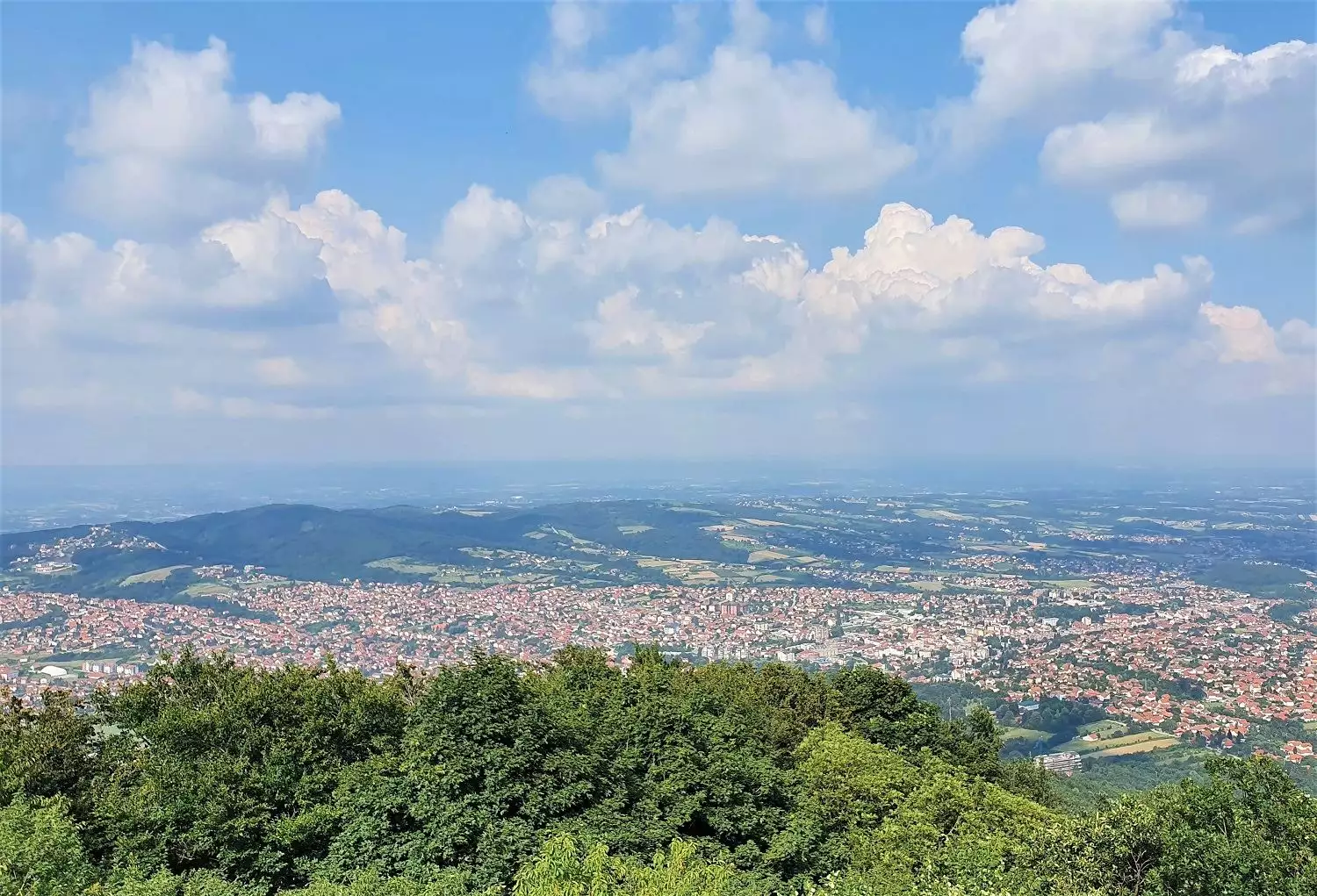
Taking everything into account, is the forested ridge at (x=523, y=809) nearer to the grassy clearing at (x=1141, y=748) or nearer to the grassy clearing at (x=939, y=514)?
the grassy clearing at (x=1141, y=748)

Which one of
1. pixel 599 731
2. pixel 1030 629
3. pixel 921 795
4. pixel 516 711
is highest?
pixel 516 711

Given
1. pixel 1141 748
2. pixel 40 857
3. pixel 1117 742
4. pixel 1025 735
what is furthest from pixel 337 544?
pixel 40 857

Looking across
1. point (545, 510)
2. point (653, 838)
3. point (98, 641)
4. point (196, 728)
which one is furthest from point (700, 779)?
point (545, 510)

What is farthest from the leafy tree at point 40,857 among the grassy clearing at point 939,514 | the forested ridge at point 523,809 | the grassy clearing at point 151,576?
the grassy clearing at point 939,514

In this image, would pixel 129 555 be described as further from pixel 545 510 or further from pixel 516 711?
pixel 516 711

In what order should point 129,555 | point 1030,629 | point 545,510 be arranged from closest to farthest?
point 1030,629, point 129,555, point 545,510

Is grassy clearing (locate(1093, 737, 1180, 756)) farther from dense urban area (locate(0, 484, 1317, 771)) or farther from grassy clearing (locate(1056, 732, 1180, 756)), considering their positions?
dense urban area (locate(0, 484, 1317, 771))

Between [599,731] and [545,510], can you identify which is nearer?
[599,731]
